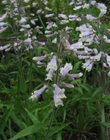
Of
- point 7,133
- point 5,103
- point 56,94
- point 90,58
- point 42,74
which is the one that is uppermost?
point 56,94

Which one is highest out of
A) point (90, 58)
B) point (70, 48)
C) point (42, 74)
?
point (70, 48)

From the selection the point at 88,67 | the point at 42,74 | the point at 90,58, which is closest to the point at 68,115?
the point at 88,67

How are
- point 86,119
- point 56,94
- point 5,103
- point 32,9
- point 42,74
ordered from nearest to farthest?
point 56,94
point 5,103
point 86,119
point 42,74
point 32,9

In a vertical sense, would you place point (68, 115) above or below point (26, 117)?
below

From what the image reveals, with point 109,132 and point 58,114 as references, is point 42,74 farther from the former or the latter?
point 109,132

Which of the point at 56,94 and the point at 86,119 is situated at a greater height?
the point at 56,94

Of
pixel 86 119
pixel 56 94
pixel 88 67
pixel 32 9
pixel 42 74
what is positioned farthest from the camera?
pixel 32 9

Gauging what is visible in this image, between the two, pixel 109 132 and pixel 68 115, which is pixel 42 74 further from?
pixel 109 132

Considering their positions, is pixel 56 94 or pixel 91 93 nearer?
pixel 56 94

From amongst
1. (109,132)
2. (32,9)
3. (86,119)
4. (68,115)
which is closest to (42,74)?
(68,115)
